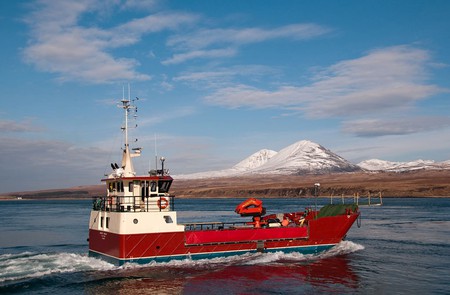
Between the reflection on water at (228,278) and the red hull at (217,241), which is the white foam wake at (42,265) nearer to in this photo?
the red hull at (217,241)

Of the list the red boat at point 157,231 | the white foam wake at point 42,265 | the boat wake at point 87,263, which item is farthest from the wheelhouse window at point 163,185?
the white foam wake at point 42,265

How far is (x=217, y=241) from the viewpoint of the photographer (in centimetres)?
2828

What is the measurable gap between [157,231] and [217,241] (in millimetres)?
3948

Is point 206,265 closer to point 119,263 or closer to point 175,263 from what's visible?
point 175,263

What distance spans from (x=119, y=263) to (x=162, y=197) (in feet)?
14.1

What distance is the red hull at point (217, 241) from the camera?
85.2 ft

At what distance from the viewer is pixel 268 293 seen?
21.6 metres

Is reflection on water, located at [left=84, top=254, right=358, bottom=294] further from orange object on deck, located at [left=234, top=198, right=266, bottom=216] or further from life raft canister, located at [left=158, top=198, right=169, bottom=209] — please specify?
orange object on deck, located at [left=234, top=198, right=266, bottom=216]

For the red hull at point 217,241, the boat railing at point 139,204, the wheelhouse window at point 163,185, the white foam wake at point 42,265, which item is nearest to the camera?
the white foam wake at point 42,265

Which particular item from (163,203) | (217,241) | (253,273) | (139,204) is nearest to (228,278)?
(253,273)

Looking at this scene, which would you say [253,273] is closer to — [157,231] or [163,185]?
[157,231]

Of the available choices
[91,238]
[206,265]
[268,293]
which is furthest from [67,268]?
[268,293]

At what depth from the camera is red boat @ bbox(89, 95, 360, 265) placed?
85.1ft

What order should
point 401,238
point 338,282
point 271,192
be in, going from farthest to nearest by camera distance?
point 271,192
point 401,238
point 338,282
